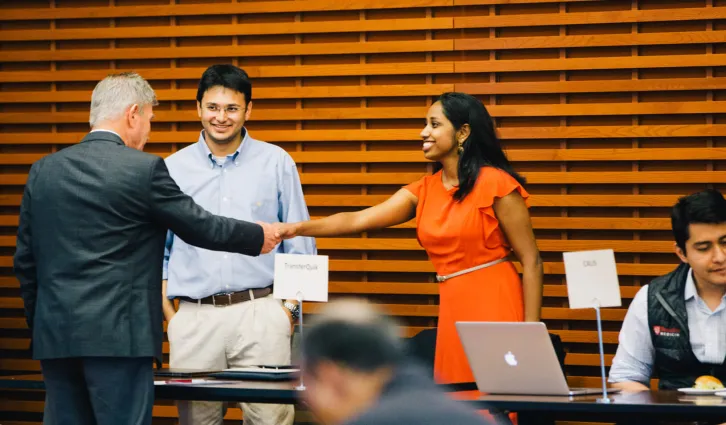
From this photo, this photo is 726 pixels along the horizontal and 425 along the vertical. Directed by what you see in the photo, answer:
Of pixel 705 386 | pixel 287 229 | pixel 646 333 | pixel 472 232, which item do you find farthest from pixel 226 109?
pixel 705 386

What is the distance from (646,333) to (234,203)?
5.62ft

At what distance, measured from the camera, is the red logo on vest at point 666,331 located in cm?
343

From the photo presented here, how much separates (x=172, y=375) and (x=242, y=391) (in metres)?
0.46

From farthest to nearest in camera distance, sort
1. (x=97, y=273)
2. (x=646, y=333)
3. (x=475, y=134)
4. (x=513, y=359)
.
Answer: (x=475, y=134) → (x=646, y=333) → (x=97, y=273) → (x=513, y=359)

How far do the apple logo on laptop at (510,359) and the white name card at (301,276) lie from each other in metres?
0.77

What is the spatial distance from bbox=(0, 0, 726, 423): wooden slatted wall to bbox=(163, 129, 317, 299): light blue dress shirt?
134 centimetres

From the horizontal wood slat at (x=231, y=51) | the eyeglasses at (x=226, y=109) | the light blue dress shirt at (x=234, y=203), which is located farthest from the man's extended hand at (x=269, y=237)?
the horizontal wood slat at (x=231, y=51)

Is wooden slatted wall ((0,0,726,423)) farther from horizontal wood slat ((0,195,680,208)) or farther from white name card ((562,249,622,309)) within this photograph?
white name card ((562,249,622,309))

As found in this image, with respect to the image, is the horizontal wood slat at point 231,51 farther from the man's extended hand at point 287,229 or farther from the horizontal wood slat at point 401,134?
the man's extended hand at point 287,229

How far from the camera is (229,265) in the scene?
4043mm

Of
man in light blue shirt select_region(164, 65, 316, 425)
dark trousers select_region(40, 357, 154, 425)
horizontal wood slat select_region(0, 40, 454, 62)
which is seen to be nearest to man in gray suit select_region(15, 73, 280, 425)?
dark trousers select_region(40, 357, 154, 425)

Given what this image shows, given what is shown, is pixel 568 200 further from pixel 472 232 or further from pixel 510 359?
pixel 510 359

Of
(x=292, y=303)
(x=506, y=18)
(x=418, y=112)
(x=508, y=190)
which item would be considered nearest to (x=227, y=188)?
(x=292, y=303)

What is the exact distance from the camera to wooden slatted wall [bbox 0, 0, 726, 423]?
5.16 meters
